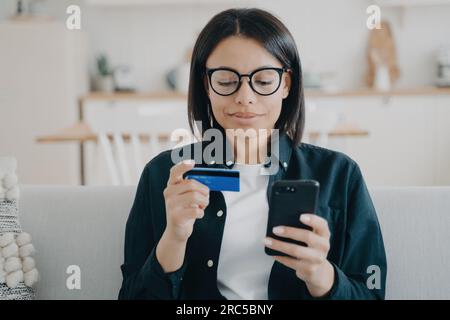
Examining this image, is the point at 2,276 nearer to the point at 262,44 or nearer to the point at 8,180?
the point at 8,180

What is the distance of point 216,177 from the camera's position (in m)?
0.85

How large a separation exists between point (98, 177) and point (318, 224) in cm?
261

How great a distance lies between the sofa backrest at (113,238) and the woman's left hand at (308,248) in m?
0.33

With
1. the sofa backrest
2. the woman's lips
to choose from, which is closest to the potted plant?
the sofa backrest

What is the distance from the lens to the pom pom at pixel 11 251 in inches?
41.2

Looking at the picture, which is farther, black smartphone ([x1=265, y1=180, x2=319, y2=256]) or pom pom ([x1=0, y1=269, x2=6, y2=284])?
pom pom ([x1=0, y1=269, x2=6, y2=284])

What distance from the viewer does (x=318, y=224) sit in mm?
842

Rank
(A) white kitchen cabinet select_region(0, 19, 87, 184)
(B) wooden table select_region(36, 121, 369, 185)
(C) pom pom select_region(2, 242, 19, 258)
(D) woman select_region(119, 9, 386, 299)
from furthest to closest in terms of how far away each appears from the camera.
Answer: (A) white kitchen cabinet select_region(0, 19, 87, 184)
(B) wooden table select_region(36, 121, 369, 185)
(C) pom pom select_region(2, 242, 19, 258)
(D) woman select_region(119, 9, 386, 299)

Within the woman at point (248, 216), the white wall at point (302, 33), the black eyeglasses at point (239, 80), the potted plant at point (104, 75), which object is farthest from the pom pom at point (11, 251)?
the white wall at point (302, 33)

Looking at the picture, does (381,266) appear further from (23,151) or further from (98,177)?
(23,151)

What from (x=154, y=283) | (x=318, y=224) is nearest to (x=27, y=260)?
(x=154, y=283)

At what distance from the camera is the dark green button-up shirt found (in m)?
0.95

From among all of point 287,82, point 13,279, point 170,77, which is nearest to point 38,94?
point 170,77

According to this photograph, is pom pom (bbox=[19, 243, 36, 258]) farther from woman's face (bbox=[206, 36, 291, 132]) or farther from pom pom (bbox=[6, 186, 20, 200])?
woman's face (bbox=[206, 36, 291, 132])
